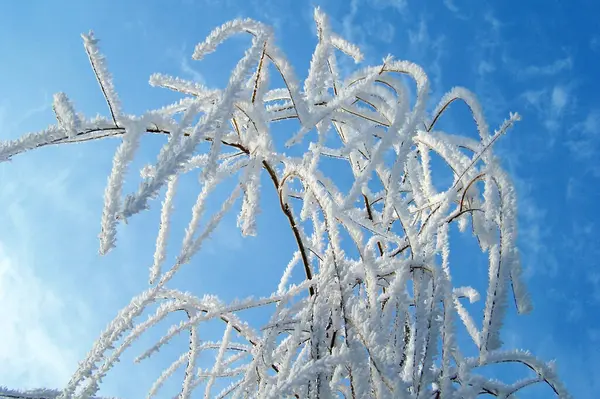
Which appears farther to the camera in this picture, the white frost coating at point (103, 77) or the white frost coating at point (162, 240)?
the white frost coating at point (162, 240)

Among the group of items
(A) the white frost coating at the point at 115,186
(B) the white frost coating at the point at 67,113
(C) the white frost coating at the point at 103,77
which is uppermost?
(C) the white frost coating at the point at 103,77

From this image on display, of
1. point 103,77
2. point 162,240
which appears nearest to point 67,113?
point 103,77

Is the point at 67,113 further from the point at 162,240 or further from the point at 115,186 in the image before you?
the point at 162,240

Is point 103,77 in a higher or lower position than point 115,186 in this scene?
higher

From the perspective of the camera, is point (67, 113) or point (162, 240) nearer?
point (67, 113)

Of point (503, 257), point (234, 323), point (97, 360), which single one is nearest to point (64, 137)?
point (97, 360)

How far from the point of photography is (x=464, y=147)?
32.9 inches

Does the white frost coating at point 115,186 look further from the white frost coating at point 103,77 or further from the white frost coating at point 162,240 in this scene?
the white frost coating at point 162,240

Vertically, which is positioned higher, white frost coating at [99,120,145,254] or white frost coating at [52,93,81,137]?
white frost coating at [52,93,81,137]

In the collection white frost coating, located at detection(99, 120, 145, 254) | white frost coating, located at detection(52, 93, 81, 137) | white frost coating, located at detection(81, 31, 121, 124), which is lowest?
white frost coating, located at detection(99, 120, 145, 254)

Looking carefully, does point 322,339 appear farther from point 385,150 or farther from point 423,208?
point 423,208

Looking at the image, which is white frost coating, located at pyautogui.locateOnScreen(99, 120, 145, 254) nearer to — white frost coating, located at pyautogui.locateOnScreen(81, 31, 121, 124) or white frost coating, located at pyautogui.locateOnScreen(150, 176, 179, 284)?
white frost coating, located at pyautogui.locateOnScreen(81, 31, 121, 124)

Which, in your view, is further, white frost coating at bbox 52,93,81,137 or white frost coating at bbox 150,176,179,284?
white frost coating at bbox 150,176,179,284

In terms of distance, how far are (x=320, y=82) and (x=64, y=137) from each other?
0.33 m
